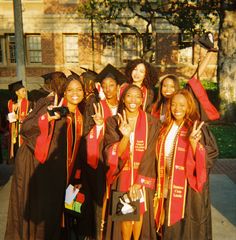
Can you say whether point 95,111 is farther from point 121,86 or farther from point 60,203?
point 60,203

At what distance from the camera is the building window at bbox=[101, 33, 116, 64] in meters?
20.4

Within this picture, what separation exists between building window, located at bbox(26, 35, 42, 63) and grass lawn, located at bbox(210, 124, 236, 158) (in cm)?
1331

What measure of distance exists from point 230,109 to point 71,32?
12.1 m

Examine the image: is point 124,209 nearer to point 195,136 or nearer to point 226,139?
point 195,136

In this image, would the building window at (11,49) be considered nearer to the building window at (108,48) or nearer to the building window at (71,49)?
the building window at (71,49)

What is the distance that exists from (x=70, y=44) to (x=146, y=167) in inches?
724

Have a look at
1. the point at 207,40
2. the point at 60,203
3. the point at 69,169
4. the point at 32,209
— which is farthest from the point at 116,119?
the point at 207,40

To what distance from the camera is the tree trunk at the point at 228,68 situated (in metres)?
11.0

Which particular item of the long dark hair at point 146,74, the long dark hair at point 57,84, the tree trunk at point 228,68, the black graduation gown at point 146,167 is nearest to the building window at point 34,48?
the tree trunk at point 228,68

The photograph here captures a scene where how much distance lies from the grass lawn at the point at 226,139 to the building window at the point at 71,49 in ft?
38.9

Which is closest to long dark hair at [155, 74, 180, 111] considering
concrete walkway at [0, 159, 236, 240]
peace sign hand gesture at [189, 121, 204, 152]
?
peace sign hand gesture at [189, 121, 204, 152]

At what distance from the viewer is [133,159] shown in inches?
121

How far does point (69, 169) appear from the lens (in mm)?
3400

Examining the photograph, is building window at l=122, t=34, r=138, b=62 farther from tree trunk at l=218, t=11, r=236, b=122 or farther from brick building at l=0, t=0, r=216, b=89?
tree trunk at l=218, t=11, r=236, b=122
